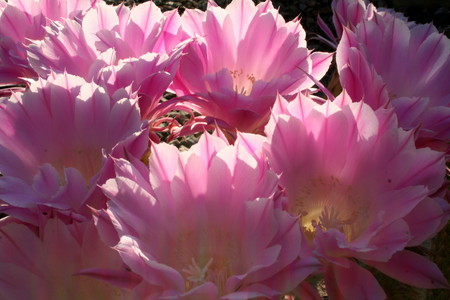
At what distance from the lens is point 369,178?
38 cm

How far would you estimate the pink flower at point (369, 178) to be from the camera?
13.3 inches

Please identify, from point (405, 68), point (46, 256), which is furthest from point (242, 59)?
point (46, 256)

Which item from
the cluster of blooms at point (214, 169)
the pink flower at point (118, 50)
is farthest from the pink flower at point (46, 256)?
the pink flower at point (118, 50)

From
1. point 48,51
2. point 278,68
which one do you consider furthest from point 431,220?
point 48,51

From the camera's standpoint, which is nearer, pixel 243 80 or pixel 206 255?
pixel 206 255

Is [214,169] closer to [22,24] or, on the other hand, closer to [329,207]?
[329,207]

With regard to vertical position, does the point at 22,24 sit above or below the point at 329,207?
above

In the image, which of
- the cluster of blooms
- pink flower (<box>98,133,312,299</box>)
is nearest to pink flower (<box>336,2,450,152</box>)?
the cluster of blooms

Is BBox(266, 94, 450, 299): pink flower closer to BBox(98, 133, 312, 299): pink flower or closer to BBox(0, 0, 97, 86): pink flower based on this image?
BBox(98, 133, 312, 299): pink flower

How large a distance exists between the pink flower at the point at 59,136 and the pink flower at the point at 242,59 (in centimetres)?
7

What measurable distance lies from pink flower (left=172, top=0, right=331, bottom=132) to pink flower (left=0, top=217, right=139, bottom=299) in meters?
0.14

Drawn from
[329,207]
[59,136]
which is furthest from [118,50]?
[329,207]

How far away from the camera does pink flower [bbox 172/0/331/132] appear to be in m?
0.42

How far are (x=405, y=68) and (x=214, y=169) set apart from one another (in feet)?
0.73
